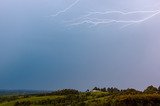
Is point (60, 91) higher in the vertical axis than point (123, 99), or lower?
higher

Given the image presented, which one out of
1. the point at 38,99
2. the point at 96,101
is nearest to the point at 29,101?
the point at 38,99

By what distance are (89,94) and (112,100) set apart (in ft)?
78.4

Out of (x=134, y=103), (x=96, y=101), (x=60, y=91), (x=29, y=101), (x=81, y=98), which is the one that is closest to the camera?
(x=134, y=103)

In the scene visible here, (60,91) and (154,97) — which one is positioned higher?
(60,91)

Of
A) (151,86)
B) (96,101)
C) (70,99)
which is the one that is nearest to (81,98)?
(70,99)

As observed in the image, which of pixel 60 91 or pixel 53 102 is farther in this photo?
pixel 60 91

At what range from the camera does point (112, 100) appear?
89.8m

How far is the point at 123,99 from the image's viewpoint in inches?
3438

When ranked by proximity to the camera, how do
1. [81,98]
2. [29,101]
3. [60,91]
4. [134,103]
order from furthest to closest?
[60,91] → [29,101] → [81,98] → [134,103]

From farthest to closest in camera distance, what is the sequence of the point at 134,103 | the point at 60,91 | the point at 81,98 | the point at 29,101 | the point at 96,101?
the point at 60,91, the point at 29,101, the point at 81,98, the point at 96,101, the point at 134,103

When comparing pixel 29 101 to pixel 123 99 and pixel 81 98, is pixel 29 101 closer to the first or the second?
pixel 81 98

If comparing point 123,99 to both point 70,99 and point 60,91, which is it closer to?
point 70,99

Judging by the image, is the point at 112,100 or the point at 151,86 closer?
the point at 112,100

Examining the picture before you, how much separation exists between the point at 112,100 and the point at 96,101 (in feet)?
18.5
